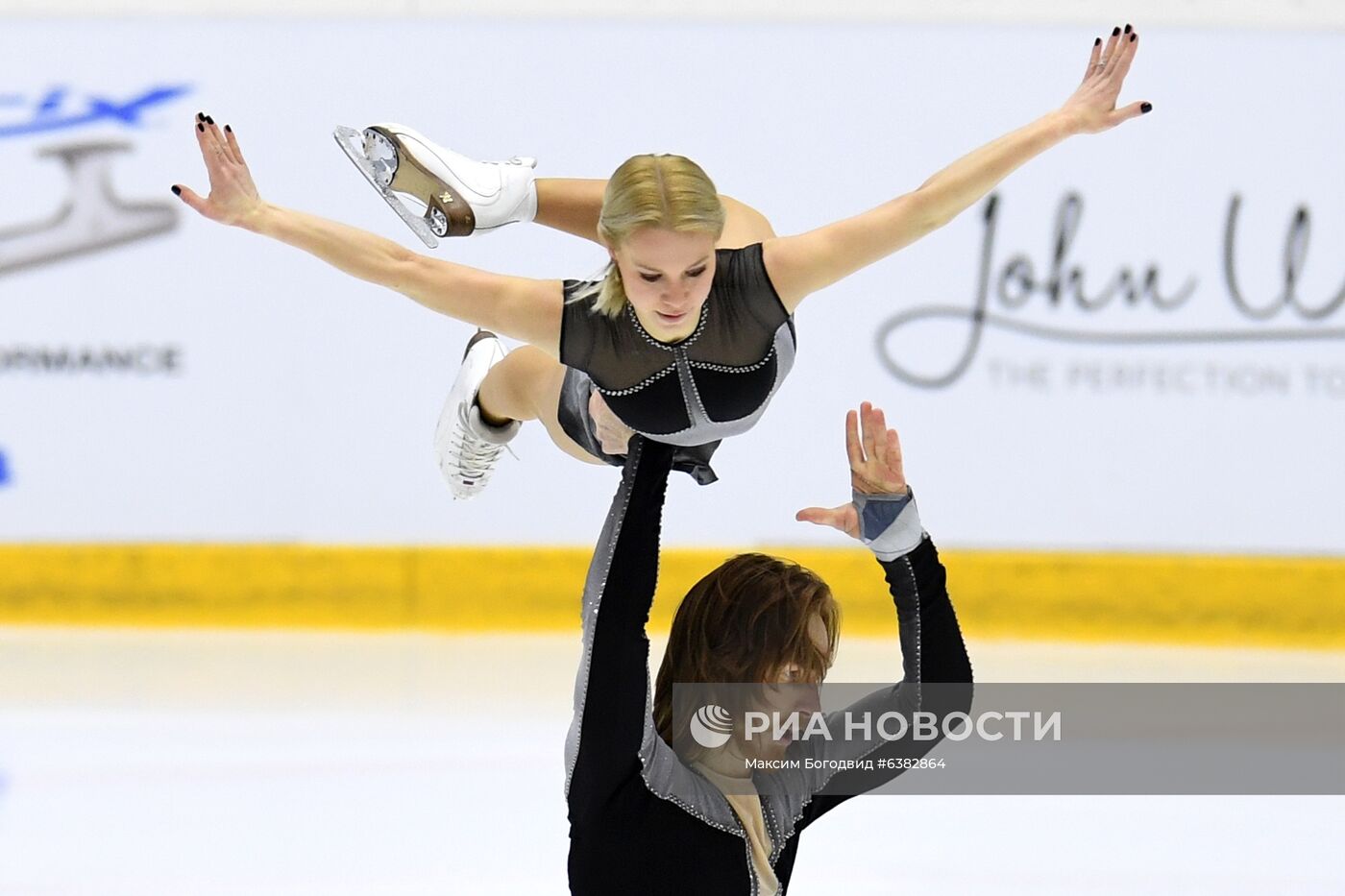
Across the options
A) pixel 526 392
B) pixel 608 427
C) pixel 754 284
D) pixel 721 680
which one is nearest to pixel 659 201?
pixel 754 284

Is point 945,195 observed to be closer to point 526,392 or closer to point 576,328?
point 576,328

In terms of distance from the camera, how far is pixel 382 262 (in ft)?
9.45

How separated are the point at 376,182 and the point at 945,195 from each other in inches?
43.0

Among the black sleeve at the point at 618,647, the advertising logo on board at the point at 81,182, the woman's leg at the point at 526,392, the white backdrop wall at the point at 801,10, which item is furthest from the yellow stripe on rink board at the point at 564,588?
the black sleeve at the point at 618,647

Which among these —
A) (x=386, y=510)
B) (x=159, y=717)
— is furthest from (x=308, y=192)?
(x=159, y=717)

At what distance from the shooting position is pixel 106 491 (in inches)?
255

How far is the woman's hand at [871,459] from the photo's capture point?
2.03 meters

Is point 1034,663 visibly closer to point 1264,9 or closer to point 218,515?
point 1264,9

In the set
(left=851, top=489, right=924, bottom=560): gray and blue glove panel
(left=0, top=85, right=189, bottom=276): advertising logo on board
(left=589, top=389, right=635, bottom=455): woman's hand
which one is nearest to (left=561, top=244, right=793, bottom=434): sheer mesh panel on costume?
(left=589, top=389, right=635, bottom=455): woman's hand

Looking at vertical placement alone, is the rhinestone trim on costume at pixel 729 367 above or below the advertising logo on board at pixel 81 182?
below

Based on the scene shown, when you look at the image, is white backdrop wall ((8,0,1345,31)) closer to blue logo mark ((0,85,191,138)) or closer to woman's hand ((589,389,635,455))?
blue logo mark ((0,85,191,138))

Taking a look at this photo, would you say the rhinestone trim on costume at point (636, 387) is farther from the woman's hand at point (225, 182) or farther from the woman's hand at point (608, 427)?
the woman's hand at point (225, 182)

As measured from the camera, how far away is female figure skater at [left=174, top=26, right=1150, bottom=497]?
2717 millimetres

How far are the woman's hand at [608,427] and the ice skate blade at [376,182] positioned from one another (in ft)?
1.38
